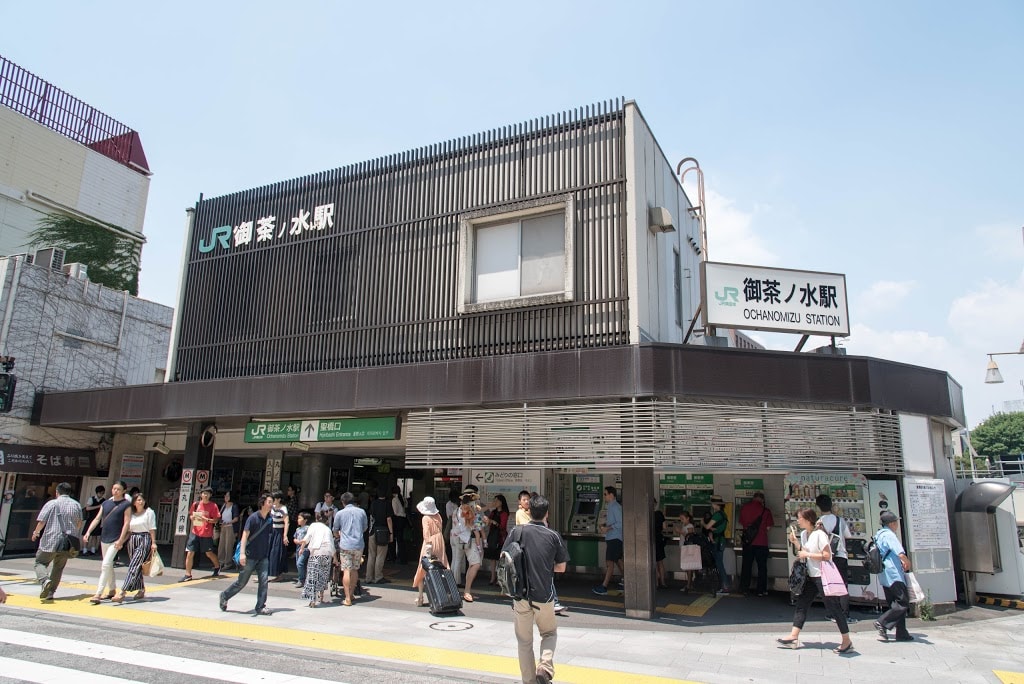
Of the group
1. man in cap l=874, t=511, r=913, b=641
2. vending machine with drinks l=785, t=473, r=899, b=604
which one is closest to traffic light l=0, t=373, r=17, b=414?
vending machine with drinks l=785, t=473, r=899, b=604

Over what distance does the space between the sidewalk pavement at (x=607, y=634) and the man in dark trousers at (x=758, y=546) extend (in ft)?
1.43

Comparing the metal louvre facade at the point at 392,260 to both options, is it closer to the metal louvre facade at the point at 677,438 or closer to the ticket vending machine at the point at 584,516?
the metal louvre facade at the point at 677,438

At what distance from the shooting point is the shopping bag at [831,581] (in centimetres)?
786

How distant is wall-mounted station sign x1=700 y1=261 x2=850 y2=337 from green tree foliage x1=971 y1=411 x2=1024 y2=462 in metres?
64.9

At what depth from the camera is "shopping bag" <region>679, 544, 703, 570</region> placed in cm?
1208

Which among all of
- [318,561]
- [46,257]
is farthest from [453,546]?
[46,257]

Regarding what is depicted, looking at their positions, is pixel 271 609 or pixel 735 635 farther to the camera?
pixel 271 609

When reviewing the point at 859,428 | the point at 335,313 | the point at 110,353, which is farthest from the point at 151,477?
the point at 859,428

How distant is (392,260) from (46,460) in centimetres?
1118

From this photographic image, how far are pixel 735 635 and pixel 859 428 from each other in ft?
12.9

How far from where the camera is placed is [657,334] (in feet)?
37.9

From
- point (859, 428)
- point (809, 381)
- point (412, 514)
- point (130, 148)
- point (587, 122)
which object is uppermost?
point (130, 148)

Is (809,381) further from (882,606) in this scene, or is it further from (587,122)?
(587,122)

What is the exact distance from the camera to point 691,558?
12117mm
